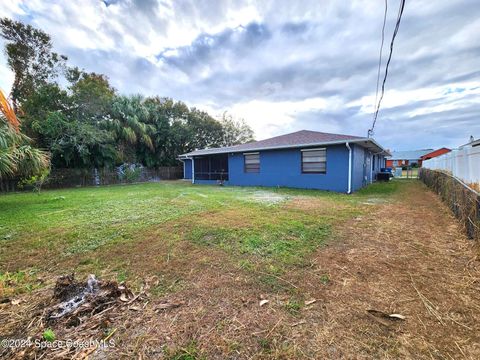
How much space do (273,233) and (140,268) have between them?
2.25 meters

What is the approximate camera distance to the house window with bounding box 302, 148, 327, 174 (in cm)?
1007

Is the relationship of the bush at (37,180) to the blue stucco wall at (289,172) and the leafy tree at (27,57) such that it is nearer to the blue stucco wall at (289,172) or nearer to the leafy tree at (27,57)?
the leafy tree at (27,57)

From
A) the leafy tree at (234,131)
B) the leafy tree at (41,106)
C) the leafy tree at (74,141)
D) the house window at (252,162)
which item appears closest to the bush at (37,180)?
the leafy tree at (74,141)

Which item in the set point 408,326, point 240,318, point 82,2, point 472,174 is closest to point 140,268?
point 240,318

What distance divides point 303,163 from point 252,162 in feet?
10.3

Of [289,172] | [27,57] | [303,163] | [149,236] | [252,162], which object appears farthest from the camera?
[27,57]

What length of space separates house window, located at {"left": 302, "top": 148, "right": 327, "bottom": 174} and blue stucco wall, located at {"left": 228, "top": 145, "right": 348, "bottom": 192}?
196 mm

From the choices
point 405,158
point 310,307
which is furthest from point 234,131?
point 405,158

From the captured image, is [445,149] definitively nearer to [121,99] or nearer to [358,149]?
[358,149]

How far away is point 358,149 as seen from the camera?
10.3 meters

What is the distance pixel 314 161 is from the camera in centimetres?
1032

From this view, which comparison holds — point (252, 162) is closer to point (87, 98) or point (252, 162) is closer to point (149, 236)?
point (149, 236)

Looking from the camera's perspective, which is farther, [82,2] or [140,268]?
[82,2]

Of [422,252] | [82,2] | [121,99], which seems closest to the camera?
[422,252]
